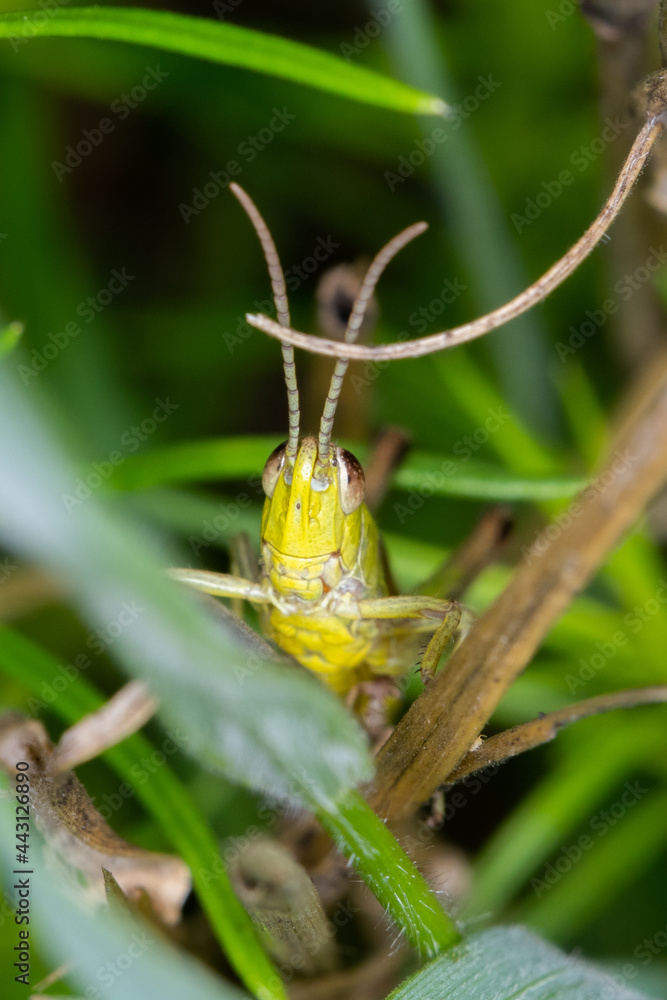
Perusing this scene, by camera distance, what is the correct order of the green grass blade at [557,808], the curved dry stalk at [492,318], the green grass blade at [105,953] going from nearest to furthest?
the green grass blade at [105,953] → the curved dry stalk at [492,318] → the green grass blade at [557,808]

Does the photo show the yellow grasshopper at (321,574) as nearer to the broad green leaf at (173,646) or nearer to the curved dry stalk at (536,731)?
the curved dry stalk at (536,731)

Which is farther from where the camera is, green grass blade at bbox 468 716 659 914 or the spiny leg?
green grass blade at bbox 468 716 659 914

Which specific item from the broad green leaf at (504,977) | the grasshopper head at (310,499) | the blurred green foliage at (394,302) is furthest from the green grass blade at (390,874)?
the blurred green foliage at (394,302)

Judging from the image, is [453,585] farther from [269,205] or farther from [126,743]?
[269,205]

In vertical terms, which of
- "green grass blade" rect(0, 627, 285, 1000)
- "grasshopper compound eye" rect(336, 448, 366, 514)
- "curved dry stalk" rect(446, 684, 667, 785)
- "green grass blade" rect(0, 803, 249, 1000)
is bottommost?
"green grass blade" rect(0, 627, 285, 1000)

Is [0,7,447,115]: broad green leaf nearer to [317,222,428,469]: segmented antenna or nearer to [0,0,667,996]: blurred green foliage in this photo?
[317,222,428,469]: segmented antenna

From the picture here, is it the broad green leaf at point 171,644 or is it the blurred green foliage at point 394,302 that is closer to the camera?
the broad green leaf at point 171,644

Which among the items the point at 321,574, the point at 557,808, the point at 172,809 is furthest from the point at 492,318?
the point at 557,808

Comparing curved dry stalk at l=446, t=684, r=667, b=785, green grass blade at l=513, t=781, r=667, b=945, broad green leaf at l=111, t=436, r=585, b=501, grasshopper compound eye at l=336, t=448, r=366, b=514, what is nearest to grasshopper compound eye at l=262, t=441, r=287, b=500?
grasshopper compound eye at l=336, t=448, r=366, b=514
